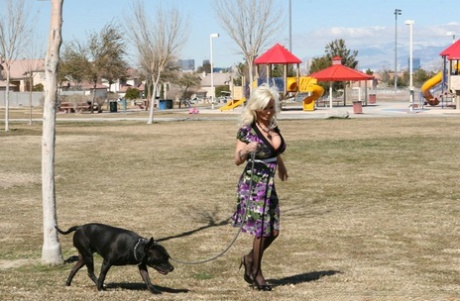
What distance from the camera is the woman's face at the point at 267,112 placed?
6461 millimetres

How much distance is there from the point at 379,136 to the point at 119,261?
20714mm

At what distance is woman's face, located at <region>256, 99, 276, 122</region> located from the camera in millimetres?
6461

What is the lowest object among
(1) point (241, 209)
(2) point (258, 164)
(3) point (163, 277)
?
(3) point (163, 277)

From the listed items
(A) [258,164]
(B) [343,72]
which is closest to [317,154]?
(A) [258,164]

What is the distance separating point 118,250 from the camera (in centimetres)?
651

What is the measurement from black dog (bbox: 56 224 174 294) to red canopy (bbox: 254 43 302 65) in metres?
43.8

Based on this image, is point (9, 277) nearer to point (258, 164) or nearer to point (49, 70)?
point (49, 70)

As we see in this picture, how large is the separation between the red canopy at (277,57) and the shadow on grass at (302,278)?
4296 centimetres

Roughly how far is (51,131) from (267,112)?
2.83 meters

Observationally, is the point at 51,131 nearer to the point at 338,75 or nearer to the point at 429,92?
the point at 429,92

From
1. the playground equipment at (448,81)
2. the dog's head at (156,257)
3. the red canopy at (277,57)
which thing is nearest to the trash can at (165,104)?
the red canopy at (277,57)

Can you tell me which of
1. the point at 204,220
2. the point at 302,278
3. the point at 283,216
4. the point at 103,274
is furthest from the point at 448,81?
the point at 103,274

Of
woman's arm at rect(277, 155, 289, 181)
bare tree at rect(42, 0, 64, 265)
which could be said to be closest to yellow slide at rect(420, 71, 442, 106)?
bare tree at rect(42, 0, 64, 265)

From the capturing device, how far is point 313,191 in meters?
13.9
